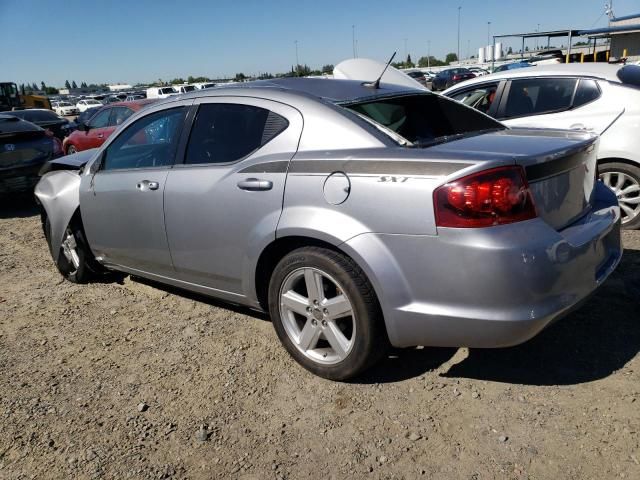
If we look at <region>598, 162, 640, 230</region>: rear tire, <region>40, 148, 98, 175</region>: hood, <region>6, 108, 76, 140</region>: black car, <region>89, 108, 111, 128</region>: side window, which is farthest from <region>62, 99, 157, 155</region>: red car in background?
<region>598, 162, 640, 230</region>: rear tire

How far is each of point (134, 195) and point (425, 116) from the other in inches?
81.6

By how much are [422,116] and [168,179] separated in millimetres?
1724

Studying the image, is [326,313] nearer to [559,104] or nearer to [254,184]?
[254,184]

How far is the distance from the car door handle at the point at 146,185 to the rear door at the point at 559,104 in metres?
3.70

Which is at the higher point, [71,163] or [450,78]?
[71,163]

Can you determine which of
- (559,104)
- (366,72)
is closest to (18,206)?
(366,72)

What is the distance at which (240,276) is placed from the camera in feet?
10.7

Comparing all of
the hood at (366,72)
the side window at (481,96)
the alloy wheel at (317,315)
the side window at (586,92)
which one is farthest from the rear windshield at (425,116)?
the side window at (481,96)

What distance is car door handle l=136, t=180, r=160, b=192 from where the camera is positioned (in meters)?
3.60

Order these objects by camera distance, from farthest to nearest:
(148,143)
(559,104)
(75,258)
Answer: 1. (559,104)
2. (75,258)
3. (148,143)

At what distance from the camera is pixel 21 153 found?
8.19 m

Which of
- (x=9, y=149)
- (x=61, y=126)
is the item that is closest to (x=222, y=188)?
(x=9, y=149)

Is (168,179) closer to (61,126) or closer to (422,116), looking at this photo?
(422,116)

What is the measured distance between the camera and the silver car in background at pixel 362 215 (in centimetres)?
236
